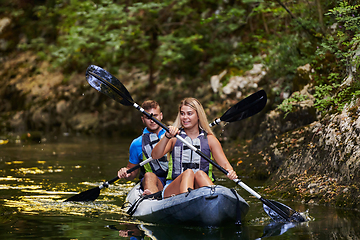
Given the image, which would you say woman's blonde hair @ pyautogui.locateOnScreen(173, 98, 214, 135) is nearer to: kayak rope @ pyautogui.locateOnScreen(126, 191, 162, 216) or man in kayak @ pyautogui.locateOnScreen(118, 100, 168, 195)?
man in kayak @ pyautogui.locateOnScreen(118, 100, 168, 195)

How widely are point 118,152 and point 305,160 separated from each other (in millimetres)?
6571

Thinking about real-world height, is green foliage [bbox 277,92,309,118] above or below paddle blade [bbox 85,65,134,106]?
below

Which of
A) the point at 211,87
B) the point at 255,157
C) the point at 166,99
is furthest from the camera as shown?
the point at 166,99

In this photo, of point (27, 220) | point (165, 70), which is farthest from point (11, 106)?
point (27, 220)

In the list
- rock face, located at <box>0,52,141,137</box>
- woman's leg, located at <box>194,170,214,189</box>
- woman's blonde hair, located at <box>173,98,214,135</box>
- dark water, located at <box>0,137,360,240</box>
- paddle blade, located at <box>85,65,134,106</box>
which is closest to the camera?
dark water, located at <box>0,137,360,240</box>

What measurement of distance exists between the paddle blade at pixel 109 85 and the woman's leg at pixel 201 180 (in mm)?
1544

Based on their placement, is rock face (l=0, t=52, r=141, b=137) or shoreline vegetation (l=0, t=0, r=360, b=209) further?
rock face (l=0, t=52, r=141, b=137)

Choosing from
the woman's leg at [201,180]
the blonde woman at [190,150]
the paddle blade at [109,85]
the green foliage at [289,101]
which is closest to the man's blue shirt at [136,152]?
the paddle blade at [109,85]

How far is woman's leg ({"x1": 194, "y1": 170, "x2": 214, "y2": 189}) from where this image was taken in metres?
4.56

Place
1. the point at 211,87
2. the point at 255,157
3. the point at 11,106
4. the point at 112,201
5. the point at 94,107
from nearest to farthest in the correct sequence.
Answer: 1. the point at 112,201
2. the point at 255,157
3. the point at 211,87
4. the point at 94,107
5. the point at 11,106

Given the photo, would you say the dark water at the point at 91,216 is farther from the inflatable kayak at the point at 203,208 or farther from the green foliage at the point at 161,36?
the green foliage at the point at 161,36

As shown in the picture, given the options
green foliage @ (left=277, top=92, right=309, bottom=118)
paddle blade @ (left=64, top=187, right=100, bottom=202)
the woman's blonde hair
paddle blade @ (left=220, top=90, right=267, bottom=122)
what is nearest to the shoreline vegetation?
green foliage @ (left=277, top=92, right=309, bottom=118)

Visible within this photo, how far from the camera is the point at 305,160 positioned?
6.59 m

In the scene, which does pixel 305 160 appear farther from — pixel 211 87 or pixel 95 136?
pixel 95 136
